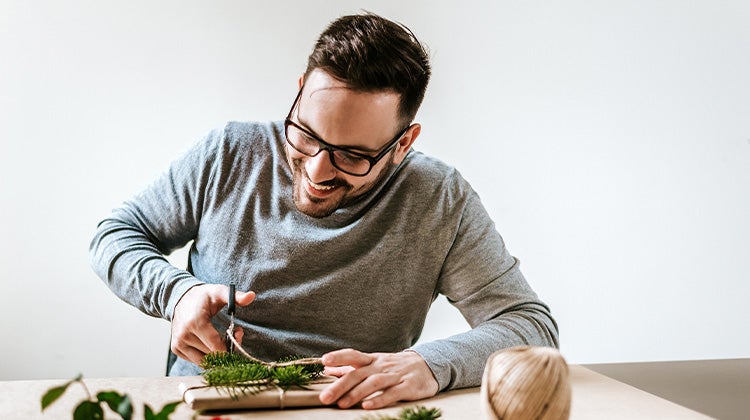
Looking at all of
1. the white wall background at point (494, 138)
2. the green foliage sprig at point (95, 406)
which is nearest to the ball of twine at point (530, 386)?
the green foliage sprig at point (95, 406)

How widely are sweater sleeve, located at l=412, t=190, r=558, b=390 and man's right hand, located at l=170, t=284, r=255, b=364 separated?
14.0 inches

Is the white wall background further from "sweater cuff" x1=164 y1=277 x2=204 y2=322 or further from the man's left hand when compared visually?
the man's left hand

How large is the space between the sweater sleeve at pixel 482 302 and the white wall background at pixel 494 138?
1.08m

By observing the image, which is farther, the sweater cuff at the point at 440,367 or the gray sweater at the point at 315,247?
the gray sweater at the point at 315,247

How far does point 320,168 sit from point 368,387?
0.50m

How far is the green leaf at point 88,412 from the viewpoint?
693mm

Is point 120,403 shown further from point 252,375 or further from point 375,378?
point 375,378

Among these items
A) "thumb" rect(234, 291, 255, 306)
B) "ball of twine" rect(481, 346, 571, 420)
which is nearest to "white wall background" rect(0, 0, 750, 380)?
"thumb" rect(234, 291, 255, 306)

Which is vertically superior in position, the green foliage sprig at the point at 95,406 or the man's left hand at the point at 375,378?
the green foliage sprig at the point at 95,406

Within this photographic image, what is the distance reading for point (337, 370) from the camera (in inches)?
52.9

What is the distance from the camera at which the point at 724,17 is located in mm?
2924

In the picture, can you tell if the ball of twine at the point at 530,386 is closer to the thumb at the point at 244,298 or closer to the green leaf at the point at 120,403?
the green leaf at the point at 120,403

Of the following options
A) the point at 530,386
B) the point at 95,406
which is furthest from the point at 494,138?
the point at 95,406

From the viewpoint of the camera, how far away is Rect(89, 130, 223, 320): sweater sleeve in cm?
163
